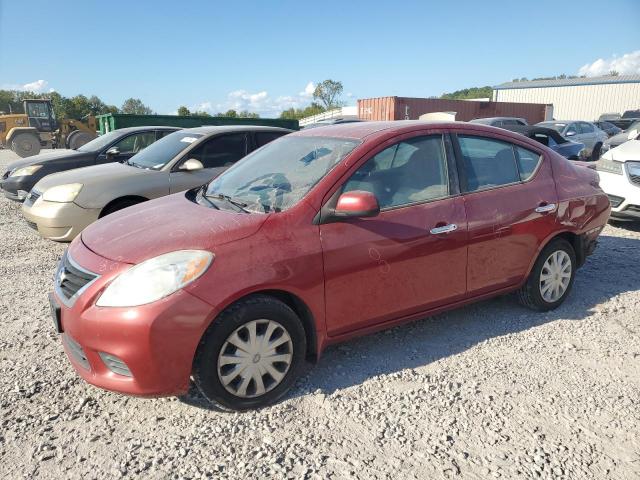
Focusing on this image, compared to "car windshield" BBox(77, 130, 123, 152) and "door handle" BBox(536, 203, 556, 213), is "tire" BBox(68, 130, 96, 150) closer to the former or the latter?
"car windshield" BBox(77, 130, 123, 152)

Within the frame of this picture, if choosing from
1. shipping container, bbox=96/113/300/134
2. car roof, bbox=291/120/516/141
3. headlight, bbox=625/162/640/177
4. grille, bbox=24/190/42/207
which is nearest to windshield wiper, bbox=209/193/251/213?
car roof, bbox=291/120/516/141

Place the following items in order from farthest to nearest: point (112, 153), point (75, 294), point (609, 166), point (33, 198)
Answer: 1. point (112, 153)
2. point (609, 166)
3. point (33, 198)
4. point (75, 294)

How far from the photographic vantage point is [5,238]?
6.72 meters

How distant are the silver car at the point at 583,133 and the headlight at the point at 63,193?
1460cm

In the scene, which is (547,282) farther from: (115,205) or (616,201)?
(115,205)

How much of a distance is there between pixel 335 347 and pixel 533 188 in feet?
6.69

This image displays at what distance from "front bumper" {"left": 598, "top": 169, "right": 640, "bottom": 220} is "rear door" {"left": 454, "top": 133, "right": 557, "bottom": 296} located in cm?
344

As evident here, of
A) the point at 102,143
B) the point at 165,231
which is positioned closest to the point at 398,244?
the point at 165,231

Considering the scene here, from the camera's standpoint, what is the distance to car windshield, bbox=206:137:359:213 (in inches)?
123

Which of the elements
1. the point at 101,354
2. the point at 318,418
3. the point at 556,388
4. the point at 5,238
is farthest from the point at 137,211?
the point at 5,238

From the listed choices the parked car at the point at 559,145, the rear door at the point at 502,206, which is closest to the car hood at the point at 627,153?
the parked car at the point at 559,145

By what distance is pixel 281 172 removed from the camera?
11.3ft

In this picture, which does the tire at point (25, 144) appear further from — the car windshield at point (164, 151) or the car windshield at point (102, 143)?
the car windshield at point (164, 151)

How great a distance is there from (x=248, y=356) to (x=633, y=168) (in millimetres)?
6466
